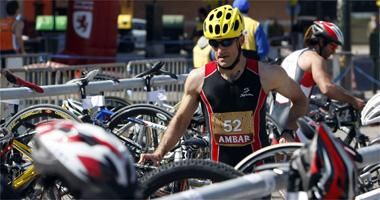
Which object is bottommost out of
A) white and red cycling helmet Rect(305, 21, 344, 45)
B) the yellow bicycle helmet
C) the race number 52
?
the race number 52

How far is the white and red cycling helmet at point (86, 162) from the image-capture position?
3525 millimetres

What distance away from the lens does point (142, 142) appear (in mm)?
8734

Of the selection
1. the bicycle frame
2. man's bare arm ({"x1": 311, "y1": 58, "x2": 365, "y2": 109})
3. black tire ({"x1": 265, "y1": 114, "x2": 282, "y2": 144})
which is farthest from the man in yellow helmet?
black tire ({"x1": 265, "y1": 114, "x2": 282, "y2": 144})

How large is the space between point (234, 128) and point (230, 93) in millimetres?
222

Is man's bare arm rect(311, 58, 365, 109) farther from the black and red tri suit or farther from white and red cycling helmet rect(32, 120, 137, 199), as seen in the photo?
white and red cycling helmet rect(32, 120, 137, 199)

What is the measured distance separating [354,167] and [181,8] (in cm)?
3985

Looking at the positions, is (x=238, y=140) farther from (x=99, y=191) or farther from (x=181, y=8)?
(x=181, y=8)

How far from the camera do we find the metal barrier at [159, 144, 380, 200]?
3984 millimetres

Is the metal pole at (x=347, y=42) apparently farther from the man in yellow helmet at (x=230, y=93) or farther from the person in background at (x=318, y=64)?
the man in yellow helmet at (x=230, y=93)

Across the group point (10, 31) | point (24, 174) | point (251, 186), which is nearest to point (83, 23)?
point (10, 31)

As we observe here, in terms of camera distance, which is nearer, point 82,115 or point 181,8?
point 82,115

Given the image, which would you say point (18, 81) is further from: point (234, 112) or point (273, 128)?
point (234, 112)

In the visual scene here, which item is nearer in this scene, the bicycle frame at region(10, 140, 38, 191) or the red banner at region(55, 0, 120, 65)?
the bicycle frame at region(10, 140, 38, 191)

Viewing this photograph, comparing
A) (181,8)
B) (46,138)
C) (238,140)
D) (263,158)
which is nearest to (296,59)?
(238,140)
